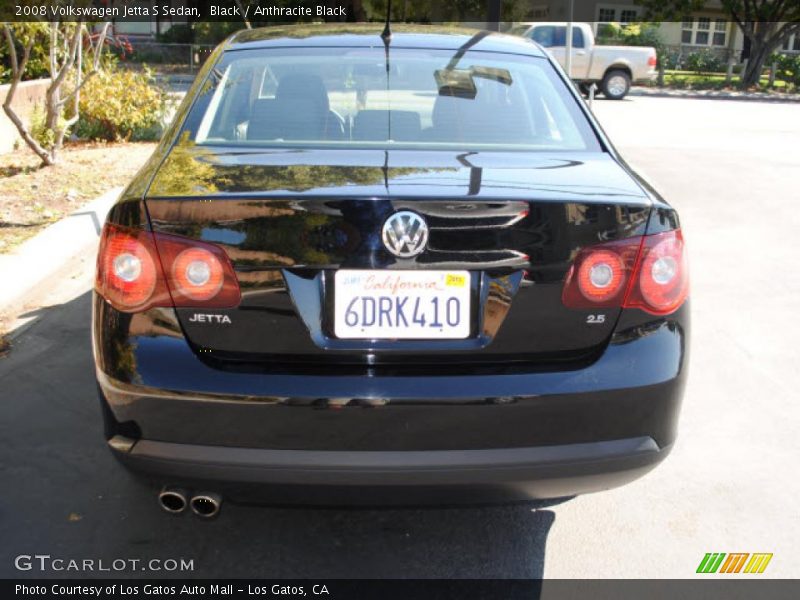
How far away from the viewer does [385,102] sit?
3195 millimetres

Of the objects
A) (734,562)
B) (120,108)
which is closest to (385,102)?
(734,562)

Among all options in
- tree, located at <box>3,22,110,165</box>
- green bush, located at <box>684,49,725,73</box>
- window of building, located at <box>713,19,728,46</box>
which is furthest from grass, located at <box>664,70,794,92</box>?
tree, located at <box>3,22,110,165</box>

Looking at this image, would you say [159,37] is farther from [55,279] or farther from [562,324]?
[562,324]

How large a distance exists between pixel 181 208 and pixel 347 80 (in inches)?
48.3

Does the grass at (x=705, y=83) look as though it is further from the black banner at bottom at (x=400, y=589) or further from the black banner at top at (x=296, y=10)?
the black banner at bottom at (x=400, y=589)

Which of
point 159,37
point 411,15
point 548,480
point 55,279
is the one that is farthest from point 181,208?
point 159,37

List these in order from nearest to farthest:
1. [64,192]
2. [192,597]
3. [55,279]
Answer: [192,597] → [55,279] → [64,192]

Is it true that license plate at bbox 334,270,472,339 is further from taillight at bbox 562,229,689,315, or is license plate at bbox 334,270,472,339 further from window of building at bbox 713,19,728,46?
window of building at bbox 713,19,728,46

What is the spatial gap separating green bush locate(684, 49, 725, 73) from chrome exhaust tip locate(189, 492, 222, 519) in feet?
128

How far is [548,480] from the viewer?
2.38 meters

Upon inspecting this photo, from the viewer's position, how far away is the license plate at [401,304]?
2.30 m

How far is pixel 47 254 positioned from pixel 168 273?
168 inches

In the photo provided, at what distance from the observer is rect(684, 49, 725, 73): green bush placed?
123ft

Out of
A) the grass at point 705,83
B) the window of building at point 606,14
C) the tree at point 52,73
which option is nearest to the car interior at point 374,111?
the tree at point 52,73
